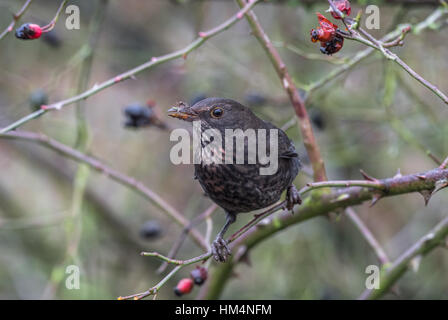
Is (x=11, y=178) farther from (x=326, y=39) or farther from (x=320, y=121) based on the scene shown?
(x=326, y=39)

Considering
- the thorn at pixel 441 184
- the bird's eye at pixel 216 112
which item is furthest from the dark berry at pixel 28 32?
the thorn at pixel 441 184

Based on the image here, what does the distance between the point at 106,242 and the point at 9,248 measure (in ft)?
3.44

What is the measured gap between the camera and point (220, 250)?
3195 millimetres

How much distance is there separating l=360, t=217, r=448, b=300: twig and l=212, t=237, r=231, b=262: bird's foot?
3.44 feet

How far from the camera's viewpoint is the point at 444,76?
6.28 metres

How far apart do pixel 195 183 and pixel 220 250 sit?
12.3 feet

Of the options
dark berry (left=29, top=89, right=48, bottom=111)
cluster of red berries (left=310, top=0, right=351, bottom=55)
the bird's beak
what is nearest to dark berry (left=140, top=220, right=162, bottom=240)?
dark berry (left=29, top=89, right=48, bottom=111)

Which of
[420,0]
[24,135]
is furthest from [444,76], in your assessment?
[24,135]

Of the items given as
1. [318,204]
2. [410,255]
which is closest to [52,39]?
[318,204]

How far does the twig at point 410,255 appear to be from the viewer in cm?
339

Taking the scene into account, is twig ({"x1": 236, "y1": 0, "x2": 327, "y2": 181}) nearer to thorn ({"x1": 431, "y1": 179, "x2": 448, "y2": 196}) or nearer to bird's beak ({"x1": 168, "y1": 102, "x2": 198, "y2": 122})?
bird's beak ({"x1": 168, "y1": 102, "x2": 198, "y2": 122})

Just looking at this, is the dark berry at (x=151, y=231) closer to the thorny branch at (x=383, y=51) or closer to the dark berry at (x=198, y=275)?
the dark berry at (x=198, y=275)

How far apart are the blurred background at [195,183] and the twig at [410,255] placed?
62.2 inches
